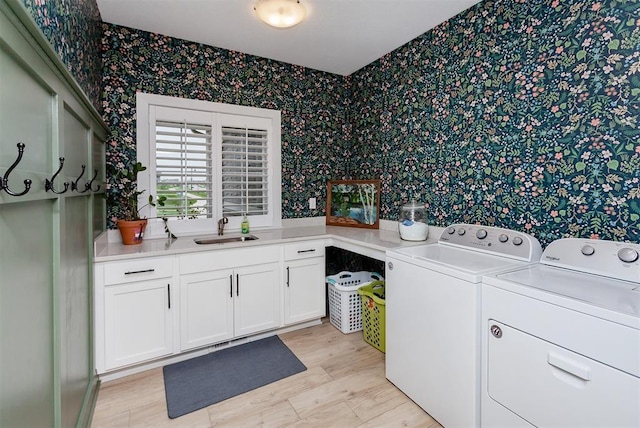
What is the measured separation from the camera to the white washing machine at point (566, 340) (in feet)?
3.51

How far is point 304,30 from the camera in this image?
2613 millimetres

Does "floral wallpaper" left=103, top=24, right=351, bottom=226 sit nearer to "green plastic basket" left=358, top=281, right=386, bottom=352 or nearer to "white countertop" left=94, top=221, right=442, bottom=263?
"white countertop" left=94, top=221, right=442, bottom=263

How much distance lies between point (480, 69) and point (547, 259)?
54.4 inches

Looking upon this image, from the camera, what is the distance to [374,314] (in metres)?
2.53

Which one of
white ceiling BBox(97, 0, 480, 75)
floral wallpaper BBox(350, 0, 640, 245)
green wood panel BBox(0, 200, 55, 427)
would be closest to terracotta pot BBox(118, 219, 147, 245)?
green wood panel BBox(0, 200, 55, 427)

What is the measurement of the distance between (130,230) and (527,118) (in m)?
2.83

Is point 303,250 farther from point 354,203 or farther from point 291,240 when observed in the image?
point 354,203

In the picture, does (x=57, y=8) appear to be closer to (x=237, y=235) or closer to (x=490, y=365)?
(x=237, y=235)

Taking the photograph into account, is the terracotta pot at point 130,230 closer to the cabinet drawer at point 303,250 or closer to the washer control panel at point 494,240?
the cabinet drawer at point 303,250

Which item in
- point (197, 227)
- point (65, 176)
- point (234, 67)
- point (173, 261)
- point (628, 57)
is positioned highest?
point (234, 67)

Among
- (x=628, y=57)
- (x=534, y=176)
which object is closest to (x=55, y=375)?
(x=534, y=176)

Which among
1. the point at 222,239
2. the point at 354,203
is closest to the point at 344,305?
the point at 354,203

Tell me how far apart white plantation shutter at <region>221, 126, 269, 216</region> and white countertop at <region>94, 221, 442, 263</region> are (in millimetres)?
276

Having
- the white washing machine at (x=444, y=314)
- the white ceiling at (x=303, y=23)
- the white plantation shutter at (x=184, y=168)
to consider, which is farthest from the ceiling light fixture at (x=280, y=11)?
the white washing machine at (x=444, y=314)
